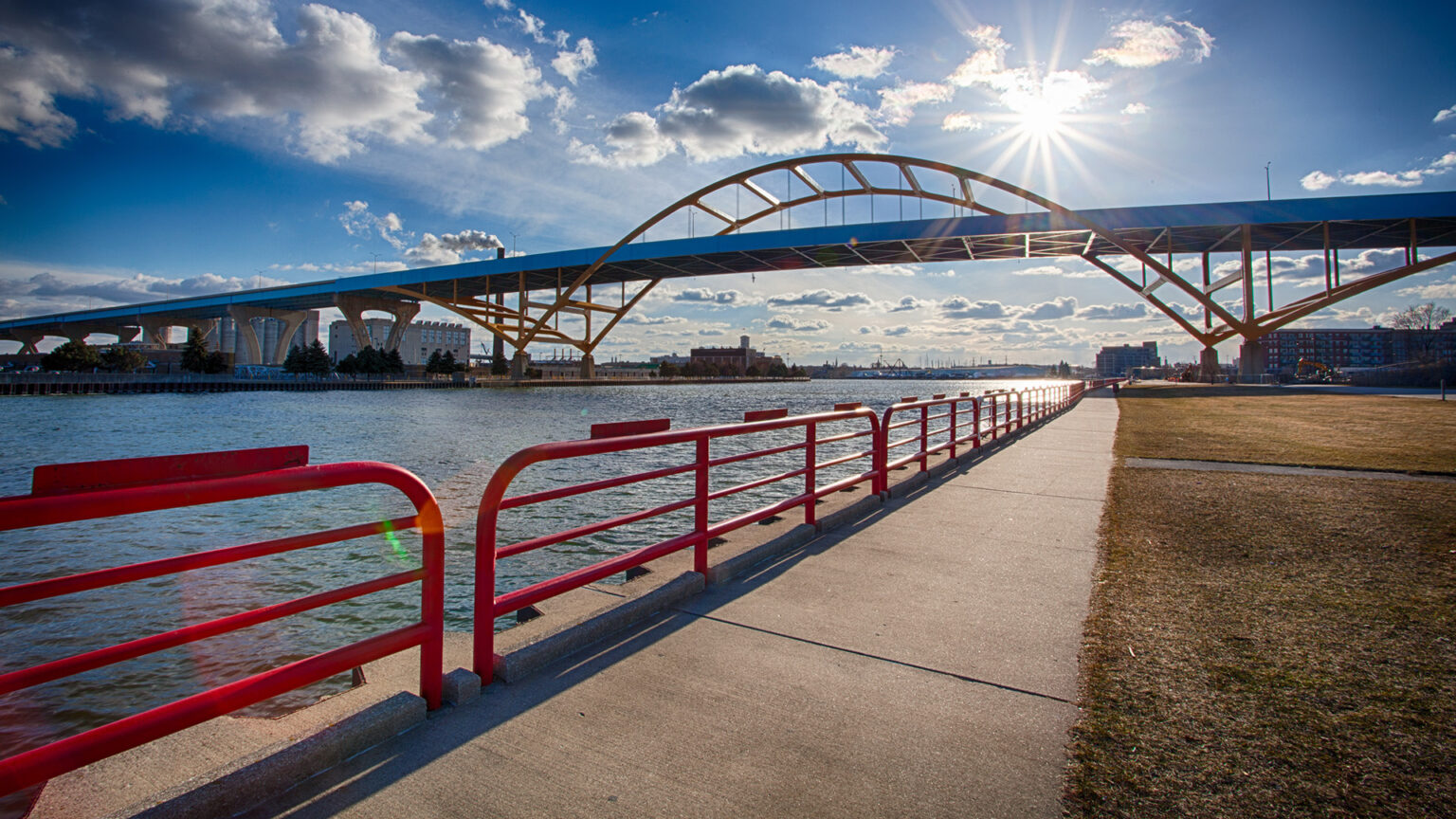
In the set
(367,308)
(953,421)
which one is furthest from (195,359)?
(953,421)

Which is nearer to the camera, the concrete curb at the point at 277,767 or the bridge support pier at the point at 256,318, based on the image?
the concrete curb at the point at 277,767

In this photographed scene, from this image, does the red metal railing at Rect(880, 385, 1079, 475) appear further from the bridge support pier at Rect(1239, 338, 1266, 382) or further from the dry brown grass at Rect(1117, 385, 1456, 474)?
the bridge support pier at Rect(1239, 338, 1266, 382)

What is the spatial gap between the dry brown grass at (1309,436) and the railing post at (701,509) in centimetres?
1124

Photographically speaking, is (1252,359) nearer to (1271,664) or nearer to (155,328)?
(1271,664)

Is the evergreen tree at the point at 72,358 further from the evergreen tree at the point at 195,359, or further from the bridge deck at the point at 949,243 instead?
the bridge deck at the point at 949,243

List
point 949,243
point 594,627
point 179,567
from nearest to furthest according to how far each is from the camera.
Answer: point 179,567 → point 594,627 → point 949,243

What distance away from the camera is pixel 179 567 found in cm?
227

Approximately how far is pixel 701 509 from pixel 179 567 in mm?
2961

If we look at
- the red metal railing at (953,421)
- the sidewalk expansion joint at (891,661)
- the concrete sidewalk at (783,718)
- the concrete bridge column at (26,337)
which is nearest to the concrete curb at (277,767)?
the concrete sidewalk at (783,718)

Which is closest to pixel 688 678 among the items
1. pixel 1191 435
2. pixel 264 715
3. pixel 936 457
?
pixel 264 715

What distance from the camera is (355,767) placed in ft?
8.52

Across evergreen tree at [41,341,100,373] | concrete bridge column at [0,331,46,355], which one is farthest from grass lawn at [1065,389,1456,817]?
concrete bridge column at [0,331,46,355]

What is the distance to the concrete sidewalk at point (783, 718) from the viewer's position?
8.00 feet

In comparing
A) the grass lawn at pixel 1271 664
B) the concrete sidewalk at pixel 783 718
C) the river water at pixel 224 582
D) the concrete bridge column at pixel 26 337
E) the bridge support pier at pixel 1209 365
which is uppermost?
the concrete bridge column at pixel 26 337
